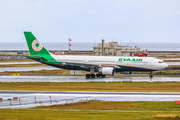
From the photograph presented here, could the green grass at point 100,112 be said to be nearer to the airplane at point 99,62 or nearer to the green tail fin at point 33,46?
the airplane at point 99,62

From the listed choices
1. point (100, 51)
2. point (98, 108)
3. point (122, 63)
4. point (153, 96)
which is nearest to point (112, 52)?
point (100, 51)

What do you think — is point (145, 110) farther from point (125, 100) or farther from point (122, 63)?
point (122, 63)

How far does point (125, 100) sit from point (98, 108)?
5.54 metres

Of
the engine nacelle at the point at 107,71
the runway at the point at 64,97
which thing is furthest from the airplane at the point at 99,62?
the runway at the point at 64,97

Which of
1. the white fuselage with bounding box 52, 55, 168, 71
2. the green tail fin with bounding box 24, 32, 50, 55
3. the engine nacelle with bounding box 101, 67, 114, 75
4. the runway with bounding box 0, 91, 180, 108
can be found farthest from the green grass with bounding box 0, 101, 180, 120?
the green tail fin with bounding box 24, 32, 50, 55

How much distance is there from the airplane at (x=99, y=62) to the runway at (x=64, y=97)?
65.7 ft

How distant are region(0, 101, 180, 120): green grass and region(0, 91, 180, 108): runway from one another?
2328 millimetres

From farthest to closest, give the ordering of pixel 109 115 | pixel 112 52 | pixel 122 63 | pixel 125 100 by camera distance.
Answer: pixel 112 52
pixel 122 63
pixel 125 100
pixel 109 115

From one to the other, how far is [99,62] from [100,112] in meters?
33.1

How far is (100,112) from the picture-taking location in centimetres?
2967

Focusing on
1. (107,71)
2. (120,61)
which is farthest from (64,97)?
(120,61)

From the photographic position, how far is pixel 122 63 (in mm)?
61250

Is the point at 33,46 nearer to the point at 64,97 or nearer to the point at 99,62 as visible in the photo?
the point at 99,62

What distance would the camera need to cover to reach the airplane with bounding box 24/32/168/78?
6056 centimetres
